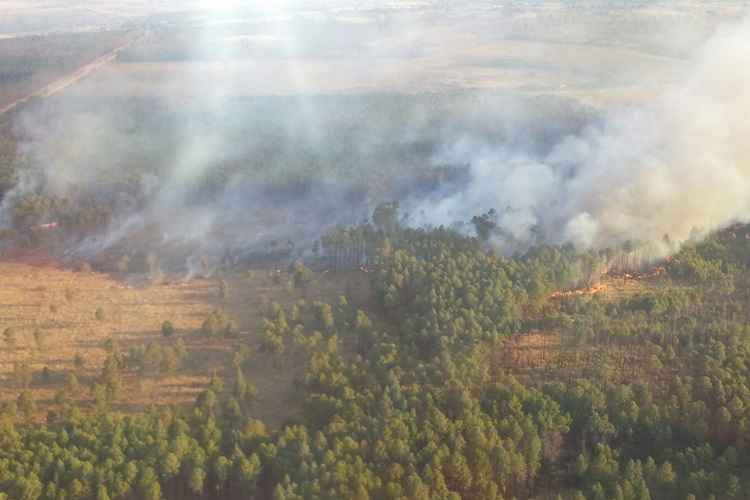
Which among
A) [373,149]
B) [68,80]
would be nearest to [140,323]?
[373,149]

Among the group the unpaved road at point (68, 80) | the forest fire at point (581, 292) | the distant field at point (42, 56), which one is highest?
the distant field at point (42, 56)

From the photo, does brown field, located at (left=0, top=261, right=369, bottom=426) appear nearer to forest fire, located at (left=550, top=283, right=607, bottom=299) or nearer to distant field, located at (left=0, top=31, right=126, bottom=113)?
forest fire, located at (left=550, top=283, right=607, bottom=299)

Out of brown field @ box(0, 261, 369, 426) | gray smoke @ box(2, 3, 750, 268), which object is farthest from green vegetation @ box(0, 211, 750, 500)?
gray smoke @ box(2, 3, 750, 268)

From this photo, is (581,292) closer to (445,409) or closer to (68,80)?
(445,409)

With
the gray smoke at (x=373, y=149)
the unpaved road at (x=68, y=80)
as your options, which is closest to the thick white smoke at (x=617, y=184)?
the gray smoke at (x=373, y=149)

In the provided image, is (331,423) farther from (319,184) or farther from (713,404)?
(319,184)

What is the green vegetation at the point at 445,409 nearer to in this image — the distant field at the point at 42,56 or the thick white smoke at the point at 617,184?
the thick white smoke at the point at 617,184
